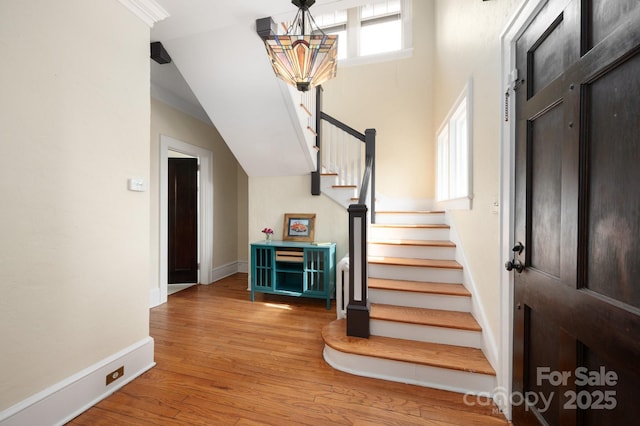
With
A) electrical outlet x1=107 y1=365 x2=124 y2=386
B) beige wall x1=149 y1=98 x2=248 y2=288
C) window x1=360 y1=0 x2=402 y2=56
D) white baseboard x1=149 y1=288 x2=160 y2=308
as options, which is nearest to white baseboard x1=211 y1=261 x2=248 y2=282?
beige wall x1=149 y1=98 x2=248 y2=288

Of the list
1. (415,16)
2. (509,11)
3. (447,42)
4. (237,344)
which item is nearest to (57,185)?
(237,344)

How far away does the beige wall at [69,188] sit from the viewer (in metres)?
1.27

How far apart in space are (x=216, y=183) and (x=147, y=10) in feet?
8.88

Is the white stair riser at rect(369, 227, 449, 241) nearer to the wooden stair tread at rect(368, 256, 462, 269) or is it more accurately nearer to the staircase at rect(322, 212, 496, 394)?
the staircase at rect(322, 212, 496, 394)

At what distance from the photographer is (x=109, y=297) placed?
172cm

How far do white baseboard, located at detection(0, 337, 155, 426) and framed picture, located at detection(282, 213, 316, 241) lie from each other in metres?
2.05

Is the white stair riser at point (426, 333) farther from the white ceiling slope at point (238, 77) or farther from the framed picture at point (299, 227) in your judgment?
the white ceiling slope at point (238, 77)

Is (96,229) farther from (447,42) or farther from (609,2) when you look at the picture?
(447,42)

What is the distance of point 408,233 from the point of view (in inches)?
123

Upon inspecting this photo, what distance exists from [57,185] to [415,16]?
4879mm

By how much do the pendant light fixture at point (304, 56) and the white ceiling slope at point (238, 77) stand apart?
0.79m

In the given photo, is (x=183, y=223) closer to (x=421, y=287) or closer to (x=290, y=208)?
A: (x=290, y=208)

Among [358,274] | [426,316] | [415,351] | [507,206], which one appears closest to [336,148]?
[358,274]

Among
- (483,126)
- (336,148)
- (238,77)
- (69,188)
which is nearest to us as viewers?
(69,188)
